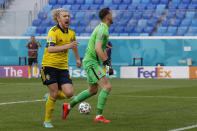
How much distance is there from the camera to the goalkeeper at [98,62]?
32.8 ft

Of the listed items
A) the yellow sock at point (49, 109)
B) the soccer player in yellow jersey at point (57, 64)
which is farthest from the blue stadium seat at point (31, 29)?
the yellow sock at point (49, 109)

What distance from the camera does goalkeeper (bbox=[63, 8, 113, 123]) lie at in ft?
32.8

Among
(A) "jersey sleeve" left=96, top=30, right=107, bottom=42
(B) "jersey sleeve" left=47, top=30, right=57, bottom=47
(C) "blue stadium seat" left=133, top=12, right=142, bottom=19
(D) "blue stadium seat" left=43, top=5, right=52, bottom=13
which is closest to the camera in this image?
(B) "jersey sleeve" left=47, top=30, right=57, bottom=47

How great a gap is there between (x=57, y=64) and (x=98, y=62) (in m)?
1.11

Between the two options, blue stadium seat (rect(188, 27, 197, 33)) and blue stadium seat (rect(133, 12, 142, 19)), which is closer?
blue stadium seat (rect(188, 27, 197, 33))

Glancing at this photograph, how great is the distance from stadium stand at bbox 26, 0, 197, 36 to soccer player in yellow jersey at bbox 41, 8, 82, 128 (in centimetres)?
2433

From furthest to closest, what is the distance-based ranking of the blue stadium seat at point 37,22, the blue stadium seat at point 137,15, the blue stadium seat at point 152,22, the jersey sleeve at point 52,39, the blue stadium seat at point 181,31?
the blue stadium seat at point 37,22 → the blue stadium seat at point 137,15 → the blue stadium seat at point 152,22 → the blue stadium seat at point 181,31 → the jersey sleeve at point 52,39

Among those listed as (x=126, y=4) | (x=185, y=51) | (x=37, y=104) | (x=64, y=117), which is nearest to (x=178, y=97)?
(x=37, y=104)

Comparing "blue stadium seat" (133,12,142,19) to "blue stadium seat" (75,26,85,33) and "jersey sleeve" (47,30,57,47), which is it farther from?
"jersey sleeve" (47,30,57,47)

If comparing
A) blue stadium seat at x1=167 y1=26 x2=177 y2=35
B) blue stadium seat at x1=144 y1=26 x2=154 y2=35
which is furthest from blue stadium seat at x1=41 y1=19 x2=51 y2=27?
blue stadium seat at x1=167 y1=26 x2=177 y2=35

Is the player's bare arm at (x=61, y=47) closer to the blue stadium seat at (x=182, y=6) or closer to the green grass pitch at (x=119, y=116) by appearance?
the green grass pitch at (x=119, y=116)

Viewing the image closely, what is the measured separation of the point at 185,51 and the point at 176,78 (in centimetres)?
328

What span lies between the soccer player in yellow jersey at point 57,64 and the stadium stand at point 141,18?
958 inches

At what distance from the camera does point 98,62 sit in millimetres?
10359
